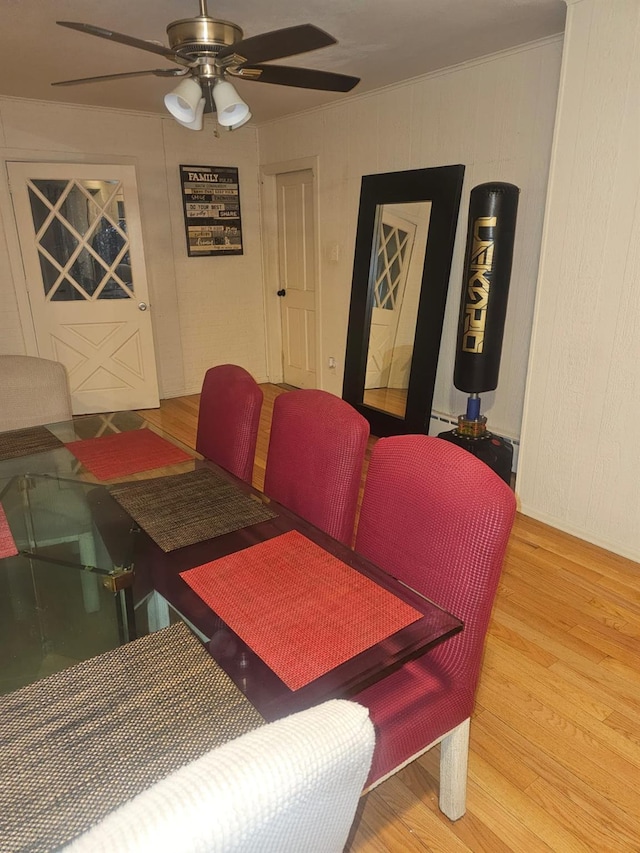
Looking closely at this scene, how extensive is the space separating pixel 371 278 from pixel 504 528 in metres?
3.23

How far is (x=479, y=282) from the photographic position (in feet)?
9.68

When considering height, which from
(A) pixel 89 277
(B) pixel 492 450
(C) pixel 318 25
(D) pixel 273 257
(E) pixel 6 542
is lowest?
(B) pixel 492 450

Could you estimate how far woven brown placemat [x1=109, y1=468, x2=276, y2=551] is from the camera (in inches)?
56.0

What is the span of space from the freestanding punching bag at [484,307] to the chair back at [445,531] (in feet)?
5.93

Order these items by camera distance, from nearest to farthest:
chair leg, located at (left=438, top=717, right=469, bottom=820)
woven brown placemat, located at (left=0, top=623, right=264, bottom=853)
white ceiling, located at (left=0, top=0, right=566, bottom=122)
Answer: woven brown placemat, located at (left=0, top=623, right=264, bottom=853), chair leg, located at (left=438, top=717, right=469, bottom=820), white ceiling, located at (left=0, top=0, right=566, bottom=122)

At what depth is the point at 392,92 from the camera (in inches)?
147

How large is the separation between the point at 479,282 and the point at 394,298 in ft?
3.45

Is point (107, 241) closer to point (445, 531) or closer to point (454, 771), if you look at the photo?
point (445, 531)

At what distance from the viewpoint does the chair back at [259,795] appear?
0.37 meters

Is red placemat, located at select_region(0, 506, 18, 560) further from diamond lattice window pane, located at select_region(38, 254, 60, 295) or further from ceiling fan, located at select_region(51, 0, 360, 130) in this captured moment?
diamond lattice window pane, located at select_region(38, 254, 60, 295)

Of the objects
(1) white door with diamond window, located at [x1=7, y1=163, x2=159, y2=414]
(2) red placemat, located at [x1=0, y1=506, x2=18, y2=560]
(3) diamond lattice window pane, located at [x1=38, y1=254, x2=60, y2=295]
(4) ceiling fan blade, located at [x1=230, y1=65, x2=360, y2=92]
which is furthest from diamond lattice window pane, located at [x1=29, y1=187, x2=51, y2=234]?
(2) red placemat, located at [x1=0, y1=506, x2=18, y2=560]

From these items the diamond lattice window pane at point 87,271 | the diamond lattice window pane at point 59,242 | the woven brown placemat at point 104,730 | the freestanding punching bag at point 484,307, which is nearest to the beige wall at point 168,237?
the diamond lattice window pane at point 59,242

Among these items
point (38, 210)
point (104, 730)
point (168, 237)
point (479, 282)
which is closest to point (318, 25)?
point (479, 282)

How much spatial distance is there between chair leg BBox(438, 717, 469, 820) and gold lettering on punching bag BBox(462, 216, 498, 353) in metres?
2.12
